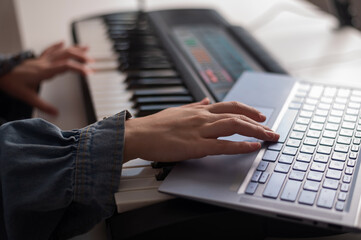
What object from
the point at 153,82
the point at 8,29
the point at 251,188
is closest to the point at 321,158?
the point at 251,188

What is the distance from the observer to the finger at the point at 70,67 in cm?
102

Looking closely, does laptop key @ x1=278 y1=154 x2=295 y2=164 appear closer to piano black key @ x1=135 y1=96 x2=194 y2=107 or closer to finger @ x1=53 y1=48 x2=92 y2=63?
piano black key @ x1=135 y1=96 x2=194 y2=107

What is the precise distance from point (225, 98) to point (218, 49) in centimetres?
27

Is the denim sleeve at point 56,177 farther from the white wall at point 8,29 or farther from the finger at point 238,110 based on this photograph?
the white wall at point 8,29

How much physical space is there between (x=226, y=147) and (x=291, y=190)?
0.36ft

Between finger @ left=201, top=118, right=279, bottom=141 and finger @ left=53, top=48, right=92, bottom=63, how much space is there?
54 centimetres

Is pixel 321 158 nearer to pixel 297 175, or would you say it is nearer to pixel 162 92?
pixel 297 175

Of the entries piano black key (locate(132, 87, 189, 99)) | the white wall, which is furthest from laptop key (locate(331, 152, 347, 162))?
the white wall

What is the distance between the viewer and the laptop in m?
0.51

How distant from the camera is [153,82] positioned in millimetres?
903

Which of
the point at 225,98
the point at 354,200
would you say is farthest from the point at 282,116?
the point at 354,200

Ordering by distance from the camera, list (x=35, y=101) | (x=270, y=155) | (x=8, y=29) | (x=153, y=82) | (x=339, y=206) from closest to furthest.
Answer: (x=339, y=206) → (x=270, y=155) → (x=153, y=82) → (x=35, y=101) → (x=8, y=29)

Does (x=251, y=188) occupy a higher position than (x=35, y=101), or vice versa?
(x=251, y=188)

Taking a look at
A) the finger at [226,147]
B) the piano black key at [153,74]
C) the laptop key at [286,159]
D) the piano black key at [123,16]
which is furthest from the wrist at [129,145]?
the piano black key at [123,16]
